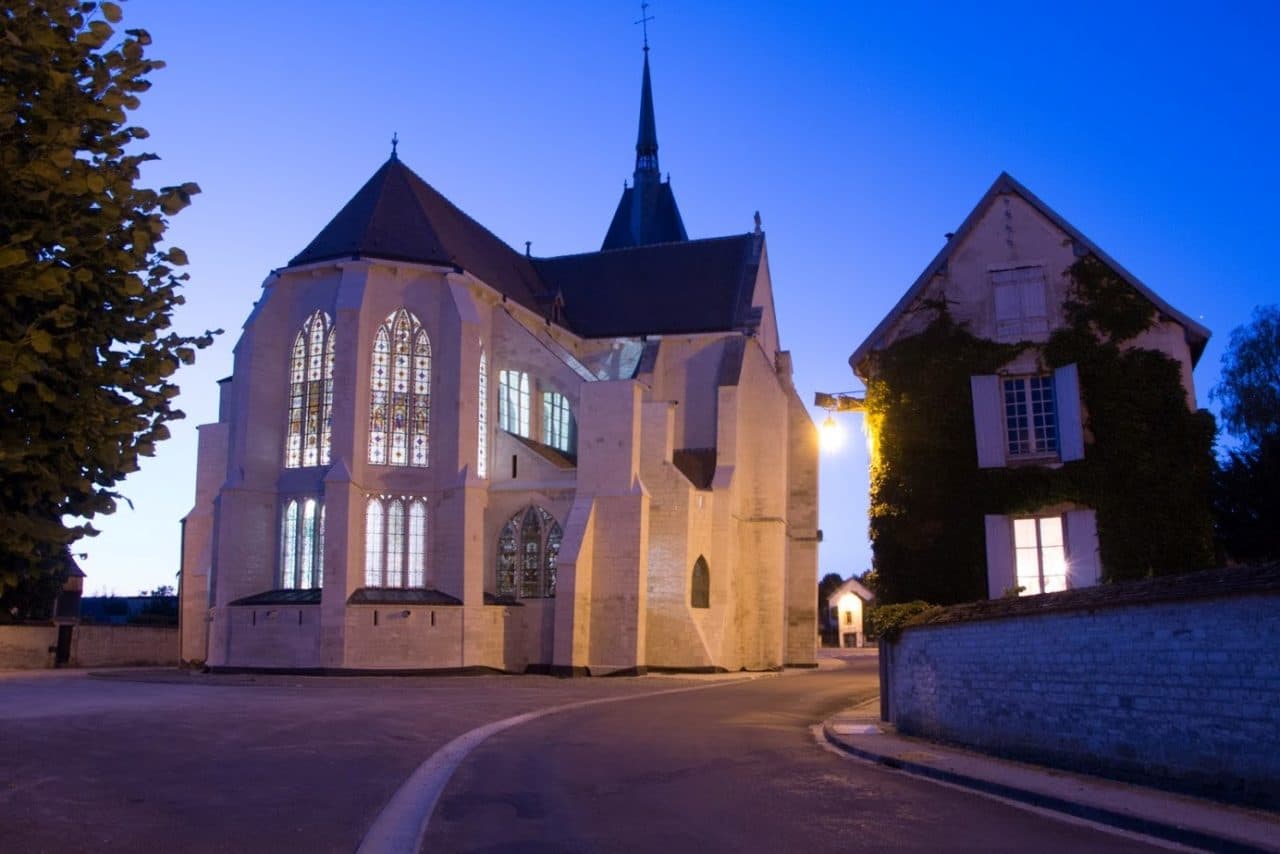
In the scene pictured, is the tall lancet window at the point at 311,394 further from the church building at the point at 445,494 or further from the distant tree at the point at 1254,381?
the distant tree at the point at 1254,381

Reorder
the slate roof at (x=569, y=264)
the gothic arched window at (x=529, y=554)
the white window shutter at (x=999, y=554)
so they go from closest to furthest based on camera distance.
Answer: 1. the white window shutter at (x=999, y=554)
2. the gothic arched window at (x=529, y=554)
3. the slate roof at (x=569, y=264)

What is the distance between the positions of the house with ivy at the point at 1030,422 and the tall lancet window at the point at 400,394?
16.2 m

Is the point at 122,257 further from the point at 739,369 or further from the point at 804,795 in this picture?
the point at 739,369

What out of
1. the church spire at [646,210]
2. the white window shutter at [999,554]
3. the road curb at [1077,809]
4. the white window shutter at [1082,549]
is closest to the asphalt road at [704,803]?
the road curb at [1077,809]

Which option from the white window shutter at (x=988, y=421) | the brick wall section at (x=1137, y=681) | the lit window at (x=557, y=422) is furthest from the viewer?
the lit window at (x=557, y=422)

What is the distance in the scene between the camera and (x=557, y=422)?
125ft

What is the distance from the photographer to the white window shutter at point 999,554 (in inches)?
734

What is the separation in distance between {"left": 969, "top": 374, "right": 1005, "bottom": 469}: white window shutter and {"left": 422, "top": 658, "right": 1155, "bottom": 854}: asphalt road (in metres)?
6.03

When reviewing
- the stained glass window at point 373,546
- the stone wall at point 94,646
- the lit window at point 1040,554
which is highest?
the stained glass window at point 373,546

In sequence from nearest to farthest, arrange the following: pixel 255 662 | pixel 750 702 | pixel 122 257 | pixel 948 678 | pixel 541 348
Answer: pixel 122 257 < pixel 948 678 < pixel 750 702 < pixel 255 662 < pixel 541 348

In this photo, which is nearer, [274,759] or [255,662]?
[274,759]

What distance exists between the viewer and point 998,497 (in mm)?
18922

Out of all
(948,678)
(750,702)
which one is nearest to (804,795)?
(948,678)

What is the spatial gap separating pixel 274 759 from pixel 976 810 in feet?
23.0
